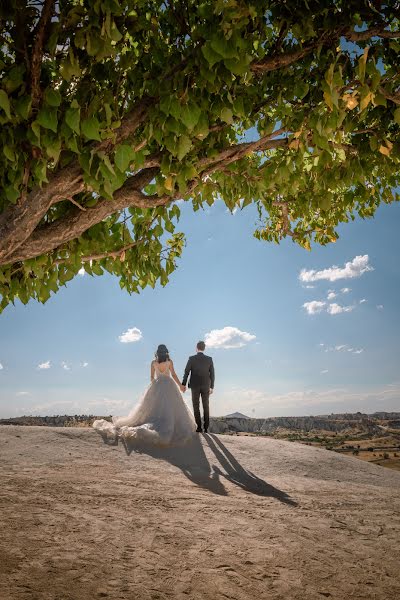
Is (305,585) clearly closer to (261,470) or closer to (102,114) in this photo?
(102,114)

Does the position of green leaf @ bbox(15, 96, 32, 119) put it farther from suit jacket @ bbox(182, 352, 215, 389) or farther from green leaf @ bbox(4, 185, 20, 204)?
suit jacket @ bbox(182, 352, 215, 389)

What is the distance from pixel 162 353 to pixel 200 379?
1482mm

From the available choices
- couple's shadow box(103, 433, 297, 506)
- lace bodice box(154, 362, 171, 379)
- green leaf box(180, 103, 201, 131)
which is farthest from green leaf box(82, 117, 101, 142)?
lace bodice box(154, 362, 171, 379)

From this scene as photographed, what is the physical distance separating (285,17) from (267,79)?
627mm

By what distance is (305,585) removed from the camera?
4328 mm

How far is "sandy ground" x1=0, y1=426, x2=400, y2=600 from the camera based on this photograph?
425 centimetres

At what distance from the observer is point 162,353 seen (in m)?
13.4

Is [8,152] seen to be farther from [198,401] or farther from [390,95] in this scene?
[198,401]

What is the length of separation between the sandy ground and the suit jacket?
2331mm

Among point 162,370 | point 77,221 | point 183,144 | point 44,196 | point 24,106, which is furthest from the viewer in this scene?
point 162,370

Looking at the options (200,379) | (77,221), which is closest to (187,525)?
(77,221)

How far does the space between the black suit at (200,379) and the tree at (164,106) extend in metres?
7.64

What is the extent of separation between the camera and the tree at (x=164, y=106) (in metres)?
3.70

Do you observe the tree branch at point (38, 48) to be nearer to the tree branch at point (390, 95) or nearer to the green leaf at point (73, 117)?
the green leaf at point (73, 117)
